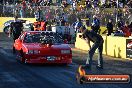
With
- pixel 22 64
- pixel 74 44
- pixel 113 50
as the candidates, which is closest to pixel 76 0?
pixel 74 44

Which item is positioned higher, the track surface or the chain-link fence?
the chain-link fence

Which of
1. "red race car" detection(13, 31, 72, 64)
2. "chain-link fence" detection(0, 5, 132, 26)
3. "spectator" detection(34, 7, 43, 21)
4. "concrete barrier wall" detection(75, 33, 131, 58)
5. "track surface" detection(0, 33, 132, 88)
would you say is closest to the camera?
"track surface" detection(0, 33, 132, 88)

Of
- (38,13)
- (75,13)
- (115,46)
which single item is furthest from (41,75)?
(38,13)

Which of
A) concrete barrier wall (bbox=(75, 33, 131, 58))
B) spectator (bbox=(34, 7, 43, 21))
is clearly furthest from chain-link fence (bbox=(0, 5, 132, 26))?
concrete barrier wall (bbox=(75, 33, 131, 58))

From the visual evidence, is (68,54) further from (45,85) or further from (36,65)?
(45,85)

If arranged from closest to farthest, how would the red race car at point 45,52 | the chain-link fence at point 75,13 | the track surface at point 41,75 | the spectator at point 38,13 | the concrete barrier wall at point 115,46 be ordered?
1. the track surface at point 41,75
2. the red race car at point 45,52
3. the concrete barrier wall at point 115,46
4. the chain-link fence at point 75,13
5. the spectator at point 38,13

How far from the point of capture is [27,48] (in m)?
16.6

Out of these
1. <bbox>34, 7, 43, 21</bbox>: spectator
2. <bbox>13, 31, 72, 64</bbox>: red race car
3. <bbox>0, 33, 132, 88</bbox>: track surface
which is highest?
<bbox>34, 7, 43, 21</bbox>: spectator

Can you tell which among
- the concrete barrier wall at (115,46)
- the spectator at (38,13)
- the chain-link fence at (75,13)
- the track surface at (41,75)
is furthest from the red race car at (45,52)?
the spectator at (38,13)

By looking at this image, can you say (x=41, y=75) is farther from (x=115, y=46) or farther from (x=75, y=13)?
(x=75, y=13)

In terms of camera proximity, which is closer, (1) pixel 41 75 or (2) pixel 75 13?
(1) pixel 41 75

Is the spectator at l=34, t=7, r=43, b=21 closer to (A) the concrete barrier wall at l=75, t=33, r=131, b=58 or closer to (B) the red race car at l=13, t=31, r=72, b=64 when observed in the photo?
(A) the concrete barrier wall at l=75, t=33, r=131, b=58

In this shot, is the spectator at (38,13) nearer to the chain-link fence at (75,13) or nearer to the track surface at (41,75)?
the chain-link fence at (75,13)

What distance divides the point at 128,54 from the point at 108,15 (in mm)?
16319
